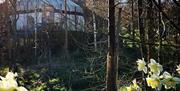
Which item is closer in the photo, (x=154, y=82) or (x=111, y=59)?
(x=154, y=82)

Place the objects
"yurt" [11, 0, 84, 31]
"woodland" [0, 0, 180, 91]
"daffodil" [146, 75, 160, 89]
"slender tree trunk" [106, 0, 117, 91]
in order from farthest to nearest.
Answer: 1. "yurt" [11, 0, 84, 31]
2. "woodland" [0, 0, 180, 91]
3. "slender tree trunk" [106, 0, 117, 91]
4. "daffodil" [146, 75, 160, 89]

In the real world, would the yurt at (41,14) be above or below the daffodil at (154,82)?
above

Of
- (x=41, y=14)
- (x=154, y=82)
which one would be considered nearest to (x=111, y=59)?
(x=154, y=82)

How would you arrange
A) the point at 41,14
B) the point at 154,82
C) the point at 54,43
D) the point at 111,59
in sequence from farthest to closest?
the point at 41,14 < the point at 54,43 < the point at 111,59 < the point at 154,82

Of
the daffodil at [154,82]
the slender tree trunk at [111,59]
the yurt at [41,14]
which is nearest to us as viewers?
the daffodil at [154,82]

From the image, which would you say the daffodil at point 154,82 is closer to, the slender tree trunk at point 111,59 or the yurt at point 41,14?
the slender tree trunk at point 111,59

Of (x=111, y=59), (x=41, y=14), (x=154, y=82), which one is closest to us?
(x=154, y=82)

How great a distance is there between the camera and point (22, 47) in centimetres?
2659

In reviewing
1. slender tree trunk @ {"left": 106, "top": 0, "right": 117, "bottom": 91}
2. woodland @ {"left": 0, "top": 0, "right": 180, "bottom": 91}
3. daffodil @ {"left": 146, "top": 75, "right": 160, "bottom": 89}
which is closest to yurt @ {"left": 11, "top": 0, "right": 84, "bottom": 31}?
woodland @ {"left": 0, "top": 0, "right": 180, "bottom": 91}

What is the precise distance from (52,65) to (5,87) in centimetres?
2051

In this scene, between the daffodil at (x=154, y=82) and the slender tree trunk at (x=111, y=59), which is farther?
the slender tree trunk at (x=111, y=59)

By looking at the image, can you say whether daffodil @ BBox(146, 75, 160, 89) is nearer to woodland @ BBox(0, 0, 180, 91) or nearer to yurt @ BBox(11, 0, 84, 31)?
woodland @ BBox(0, 0, 180, 91)

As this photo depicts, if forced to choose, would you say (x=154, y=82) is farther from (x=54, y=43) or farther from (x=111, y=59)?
(x=54, y=43)

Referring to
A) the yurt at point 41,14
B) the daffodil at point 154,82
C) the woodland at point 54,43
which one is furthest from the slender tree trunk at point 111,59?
the yurt at point 41,14
